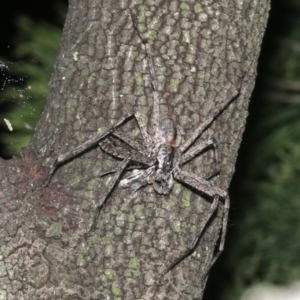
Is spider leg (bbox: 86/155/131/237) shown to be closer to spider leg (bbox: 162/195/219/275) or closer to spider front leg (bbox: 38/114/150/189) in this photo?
spider front leg (bbox: 38/114/150/189)

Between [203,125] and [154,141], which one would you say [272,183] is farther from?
[203,125]

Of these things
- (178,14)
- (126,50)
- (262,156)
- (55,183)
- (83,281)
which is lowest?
(83,281)

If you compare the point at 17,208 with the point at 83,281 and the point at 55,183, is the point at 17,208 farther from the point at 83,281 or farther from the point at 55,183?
the point at 83,281

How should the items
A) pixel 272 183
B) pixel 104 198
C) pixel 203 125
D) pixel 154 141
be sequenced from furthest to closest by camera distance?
pixel 272 183 < pixel 154 141 < pixel 203 125 < pixel 104 198

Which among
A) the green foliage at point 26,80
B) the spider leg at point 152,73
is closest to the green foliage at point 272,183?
the green foliage at point 26,80

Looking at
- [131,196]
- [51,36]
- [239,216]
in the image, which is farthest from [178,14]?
[239,216]

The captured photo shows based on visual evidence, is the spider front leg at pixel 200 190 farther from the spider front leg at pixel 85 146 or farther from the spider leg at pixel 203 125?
the spider front leg at pixel 85 146

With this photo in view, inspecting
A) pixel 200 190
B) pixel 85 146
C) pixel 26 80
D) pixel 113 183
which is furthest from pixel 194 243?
pixel 26 80
